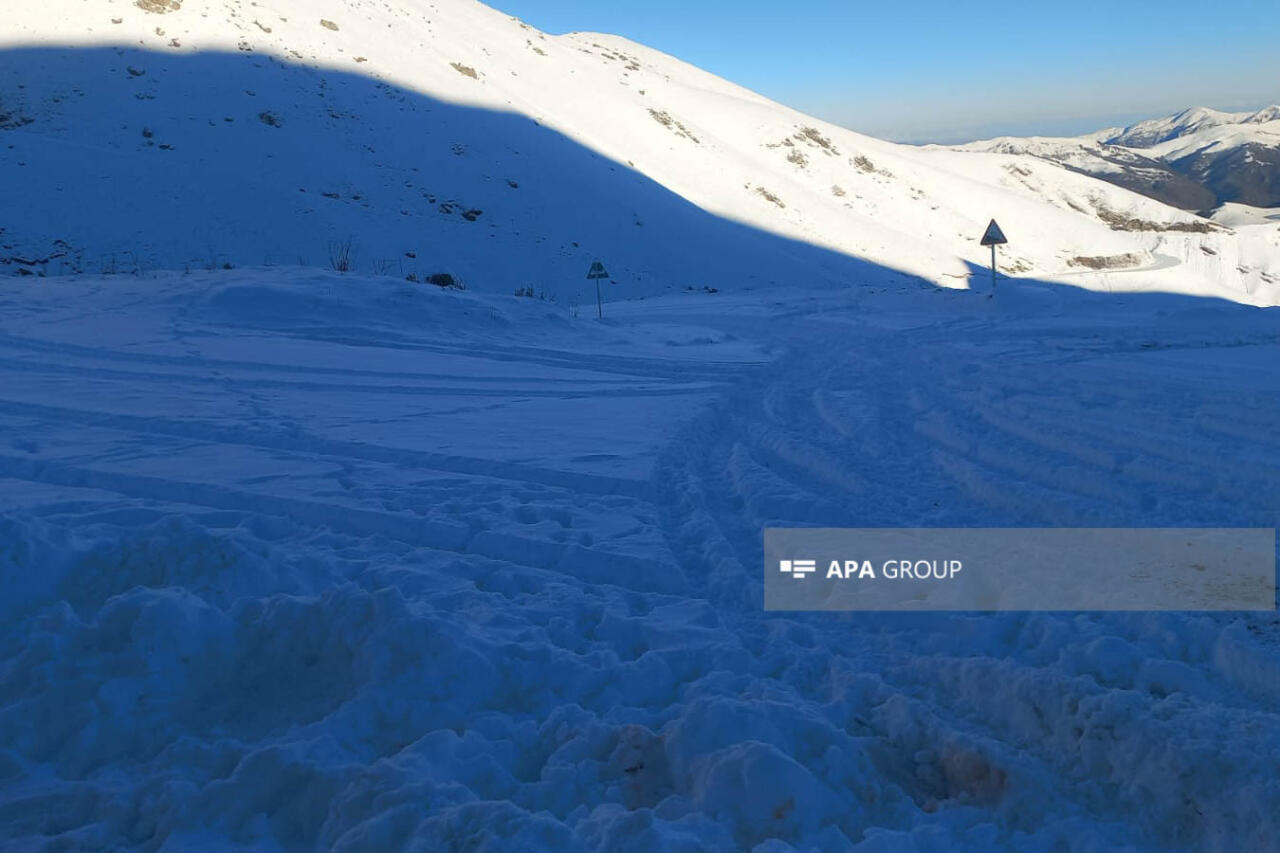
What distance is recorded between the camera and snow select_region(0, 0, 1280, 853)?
2.84 m

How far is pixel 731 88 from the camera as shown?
61844mm

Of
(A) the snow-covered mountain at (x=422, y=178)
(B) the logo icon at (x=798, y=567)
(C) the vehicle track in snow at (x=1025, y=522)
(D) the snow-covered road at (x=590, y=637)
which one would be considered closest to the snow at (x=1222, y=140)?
(A) the snow-covered mountain at (x=422, y=178)

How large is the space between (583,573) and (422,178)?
2547cm

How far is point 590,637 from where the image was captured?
400 centimetres

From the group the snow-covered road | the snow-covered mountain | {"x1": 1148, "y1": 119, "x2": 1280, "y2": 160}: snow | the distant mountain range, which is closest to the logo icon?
the snow-covered road

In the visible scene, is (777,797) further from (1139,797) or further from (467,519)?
(467,519)

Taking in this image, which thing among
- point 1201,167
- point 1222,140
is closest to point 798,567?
point 1201,167

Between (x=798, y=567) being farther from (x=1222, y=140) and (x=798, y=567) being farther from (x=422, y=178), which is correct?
(x=1222, y=140)

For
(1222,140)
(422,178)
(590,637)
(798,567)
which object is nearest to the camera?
(590,637)

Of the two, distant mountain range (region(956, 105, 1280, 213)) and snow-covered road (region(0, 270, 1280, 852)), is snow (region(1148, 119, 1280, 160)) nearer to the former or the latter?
distant mountain range (region(956, 105, 1280, 213))

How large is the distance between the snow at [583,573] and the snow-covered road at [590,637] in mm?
19

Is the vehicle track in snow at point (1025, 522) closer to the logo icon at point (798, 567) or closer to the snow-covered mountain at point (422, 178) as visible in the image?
the logo icon at point (798, 567)

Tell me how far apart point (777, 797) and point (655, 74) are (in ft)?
187

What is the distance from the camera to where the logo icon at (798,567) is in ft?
15.2
